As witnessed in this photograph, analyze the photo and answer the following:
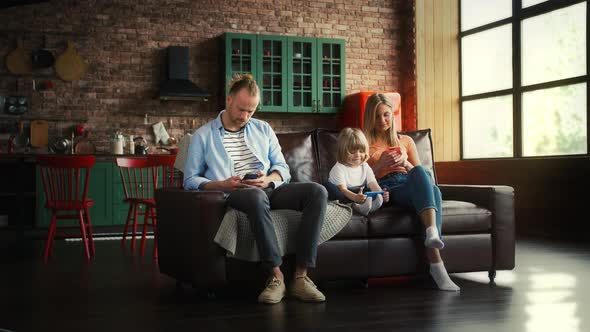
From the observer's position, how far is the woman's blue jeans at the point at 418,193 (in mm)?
3326

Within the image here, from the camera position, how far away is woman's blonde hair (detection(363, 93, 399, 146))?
12.2 feet

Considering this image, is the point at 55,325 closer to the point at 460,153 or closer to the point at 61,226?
the point at 61,226

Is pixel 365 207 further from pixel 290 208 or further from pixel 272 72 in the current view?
pixel 272 72

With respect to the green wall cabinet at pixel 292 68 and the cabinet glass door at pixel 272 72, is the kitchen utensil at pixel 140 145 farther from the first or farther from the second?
the cabinet glass door at pixel 272 72

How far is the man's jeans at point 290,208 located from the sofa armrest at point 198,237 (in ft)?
0.36

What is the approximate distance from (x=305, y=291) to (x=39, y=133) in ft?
17.1

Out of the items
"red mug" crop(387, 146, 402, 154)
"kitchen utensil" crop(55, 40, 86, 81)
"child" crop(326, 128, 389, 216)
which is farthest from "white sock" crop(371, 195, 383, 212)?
"kitchen utensil" crop(55, 40, 86, 81)

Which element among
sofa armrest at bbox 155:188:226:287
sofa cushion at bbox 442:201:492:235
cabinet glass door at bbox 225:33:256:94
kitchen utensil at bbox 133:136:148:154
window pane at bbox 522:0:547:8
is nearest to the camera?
sofa armrest at bbox 155:188:226:287

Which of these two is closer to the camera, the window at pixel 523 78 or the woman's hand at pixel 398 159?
the woman's hand at pixel 398 159

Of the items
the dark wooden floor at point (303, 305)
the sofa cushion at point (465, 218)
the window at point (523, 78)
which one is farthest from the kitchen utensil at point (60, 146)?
the sofa cushion at point (465, 218)

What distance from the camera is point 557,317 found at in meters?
2.67

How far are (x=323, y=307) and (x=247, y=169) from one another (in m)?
0.87

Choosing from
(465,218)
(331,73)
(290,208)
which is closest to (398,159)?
(465,218)

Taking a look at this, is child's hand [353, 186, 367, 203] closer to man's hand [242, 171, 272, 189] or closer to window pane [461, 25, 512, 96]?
man's hand [242, 171, 272, 189]
